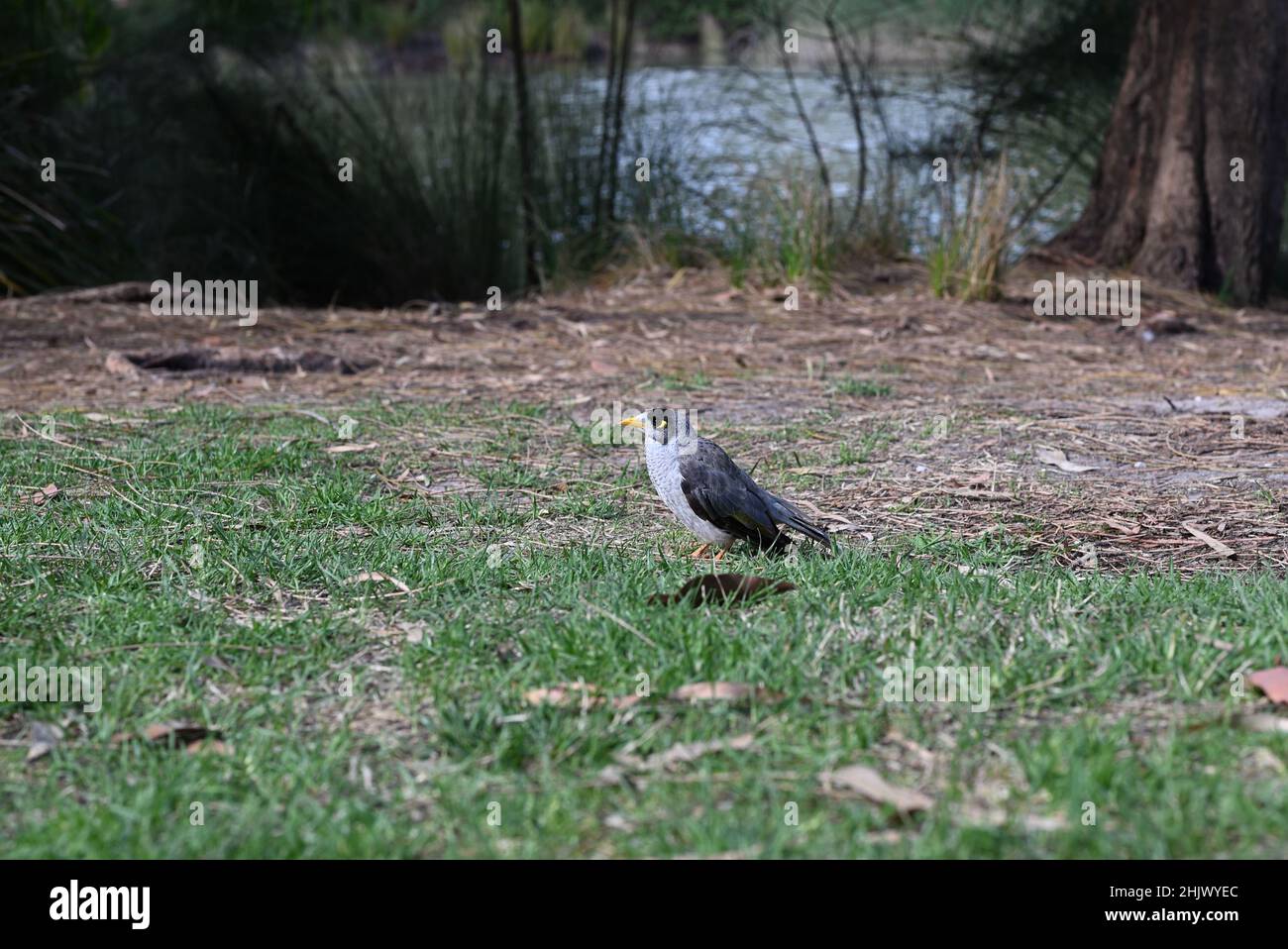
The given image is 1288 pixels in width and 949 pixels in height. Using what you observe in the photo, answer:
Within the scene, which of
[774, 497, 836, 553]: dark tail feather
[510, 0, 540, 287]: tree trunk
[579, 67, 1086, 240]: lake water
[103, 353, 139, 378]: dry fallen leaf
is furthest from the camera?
[579, 67, 1086, 240]: lake water

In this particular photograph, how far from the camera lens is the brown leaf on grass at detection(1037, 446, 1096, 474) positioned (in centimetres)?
467

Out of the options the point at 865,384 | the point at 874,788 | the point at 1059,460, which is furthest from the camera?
the point at 865,384

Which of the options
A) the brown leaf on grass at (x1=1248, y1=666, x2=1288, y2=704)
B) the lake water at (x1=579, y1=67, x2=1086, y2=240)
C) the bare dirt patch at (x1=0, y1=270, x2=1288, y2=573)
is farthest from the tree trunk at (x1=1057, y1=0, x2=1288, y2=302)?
the brown leaf on grass at (x1=1248, y1=666, x2=1288, y2=704)

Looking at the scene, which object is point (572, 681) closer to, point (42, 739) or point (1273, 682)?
point (42, 739)

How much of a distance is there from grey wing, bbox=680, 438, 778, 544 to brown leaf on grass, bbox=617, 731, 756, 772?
1.25 metres

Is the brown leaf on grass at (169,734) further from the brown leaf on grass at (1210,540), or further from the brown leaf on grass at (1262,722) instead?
the brown leaf on grass at (1210,540)

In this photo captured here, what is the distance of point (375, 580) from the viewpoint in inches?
134

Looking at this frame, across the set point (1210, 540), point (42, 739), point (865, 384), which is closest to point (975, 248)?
point (865, 384)

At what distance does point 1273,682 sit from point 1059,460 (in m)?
2.20

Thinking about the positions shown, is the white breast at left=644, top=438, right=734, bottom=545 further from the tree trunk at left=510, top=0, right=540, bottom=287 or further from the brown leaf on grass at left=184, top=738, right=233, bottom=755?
the tree trunk at left=510, top=0, right=540, bottom=287
